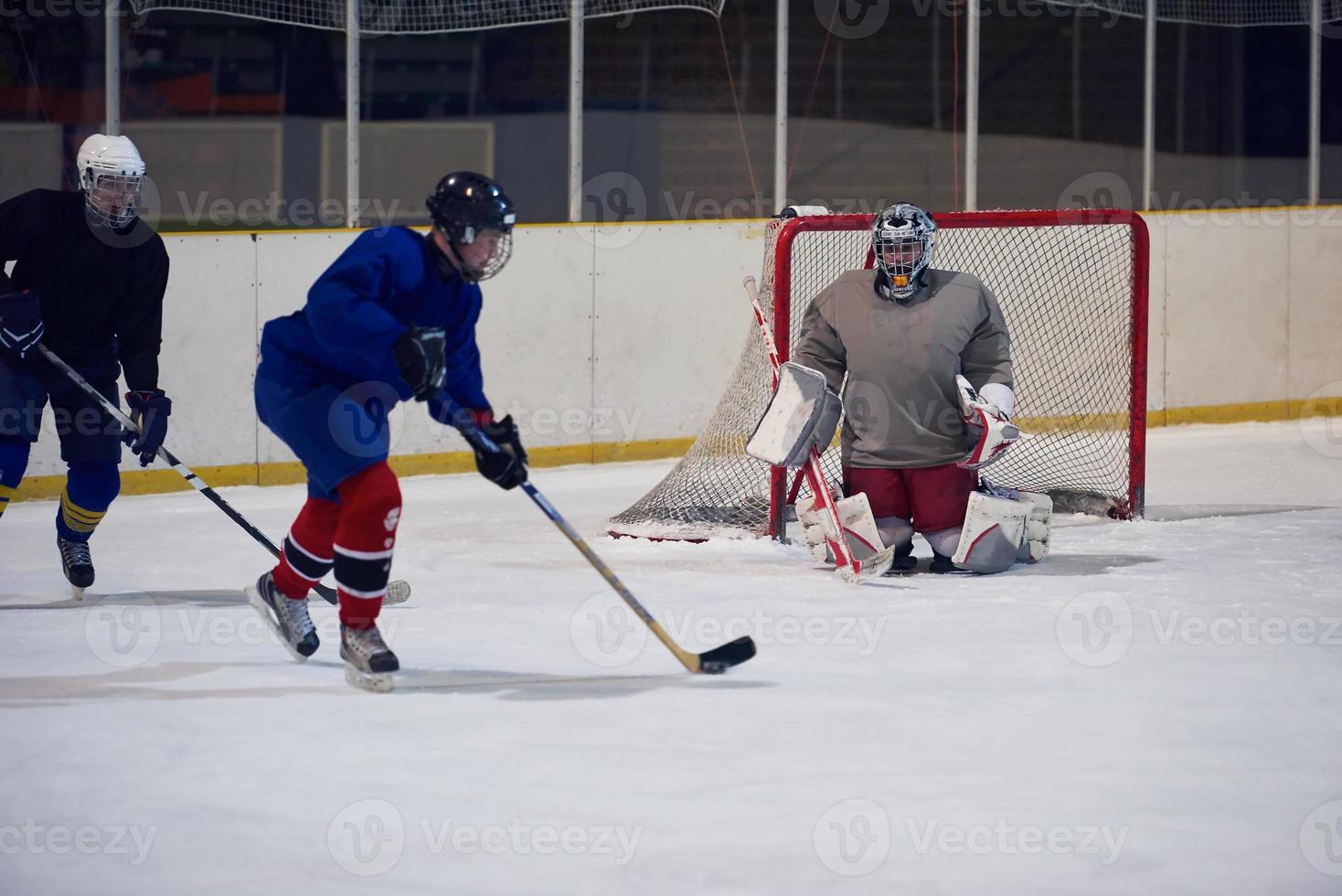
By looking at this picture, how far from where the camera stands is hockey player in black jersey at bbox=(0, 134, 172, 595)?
404 cm

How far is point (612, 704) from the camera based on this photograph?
331cm

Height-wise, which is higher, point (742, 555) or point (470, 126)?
point (470, 126)

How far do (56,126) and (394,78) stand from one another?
1.92 meters

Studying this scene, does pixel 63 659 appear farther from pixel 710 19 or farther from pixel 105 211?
pixel 710 19

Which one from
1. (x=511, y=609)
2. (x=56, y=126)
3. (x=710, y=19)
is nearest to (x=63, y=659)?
(x=511, y=609)
